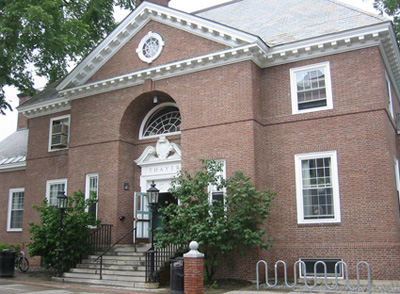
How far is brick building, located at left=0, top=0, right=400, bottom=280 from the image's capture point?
1404 centimetres

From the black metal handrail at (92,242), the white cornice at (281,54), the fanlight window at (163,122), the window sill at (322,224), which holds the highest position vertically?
the white cornice at (281,54)

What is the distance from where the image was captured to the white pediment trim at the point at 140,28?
1580 centimetres

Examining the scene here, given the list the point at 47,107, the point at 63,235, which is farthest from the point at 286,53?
the point at 47,107

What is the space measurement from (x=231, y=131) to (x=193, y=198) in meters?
2.64

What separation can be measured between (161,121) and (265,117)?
16.0 ft

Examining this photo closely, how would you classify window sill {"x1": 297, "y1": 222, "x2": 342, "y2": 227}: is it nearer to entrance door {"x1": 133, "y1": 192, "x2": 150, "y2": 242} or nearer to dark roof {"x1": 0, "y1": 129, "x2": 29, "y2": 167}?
entrance door {"x1": 133, "y1": 192, "x2": 150, "y2": 242}

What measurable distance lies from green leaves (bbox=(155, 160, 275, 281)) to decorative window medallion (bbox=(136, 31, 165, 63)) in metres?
5.77

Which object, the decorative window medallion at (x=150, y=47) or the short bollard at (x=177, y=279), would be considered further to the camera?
the decorative window medallion at (x=150, y=47)

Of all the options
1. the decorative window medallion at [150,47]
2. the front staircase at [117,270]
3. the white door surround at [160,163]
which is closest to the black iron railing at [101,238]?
the front staircase at [117,270]

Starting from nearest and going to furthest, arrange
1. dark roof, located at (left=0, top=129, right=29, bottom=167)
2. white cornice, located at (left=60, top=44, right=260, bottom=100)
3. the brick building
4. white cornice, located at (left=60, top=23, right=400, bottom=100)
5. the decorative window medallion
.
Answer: the brick building → white cornice, located at (left=60, top=23, right=400, bottom=100) → white cornice, located at (left=60, top=44, right=260, bottom=100) → the decorative window medallion → dark roof, located at (left=0, top=129, right=29, bottom=167)

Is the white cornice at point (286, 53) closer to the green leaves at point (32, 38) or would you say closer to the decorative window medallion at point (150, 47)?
the decorative window medallion at point (150, 47)

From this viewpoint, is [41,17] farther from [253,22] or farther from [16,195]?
[16,195]

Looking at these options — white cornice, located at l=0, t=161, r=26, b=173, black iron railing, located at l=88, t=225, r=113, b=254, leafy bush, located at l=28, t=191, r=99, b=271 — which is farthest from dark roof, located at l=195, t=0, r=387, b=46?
white cornice, located at l=0, t=161, r=26, b=173

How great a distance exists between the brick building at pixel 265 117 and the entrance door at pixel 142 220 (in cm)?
9
